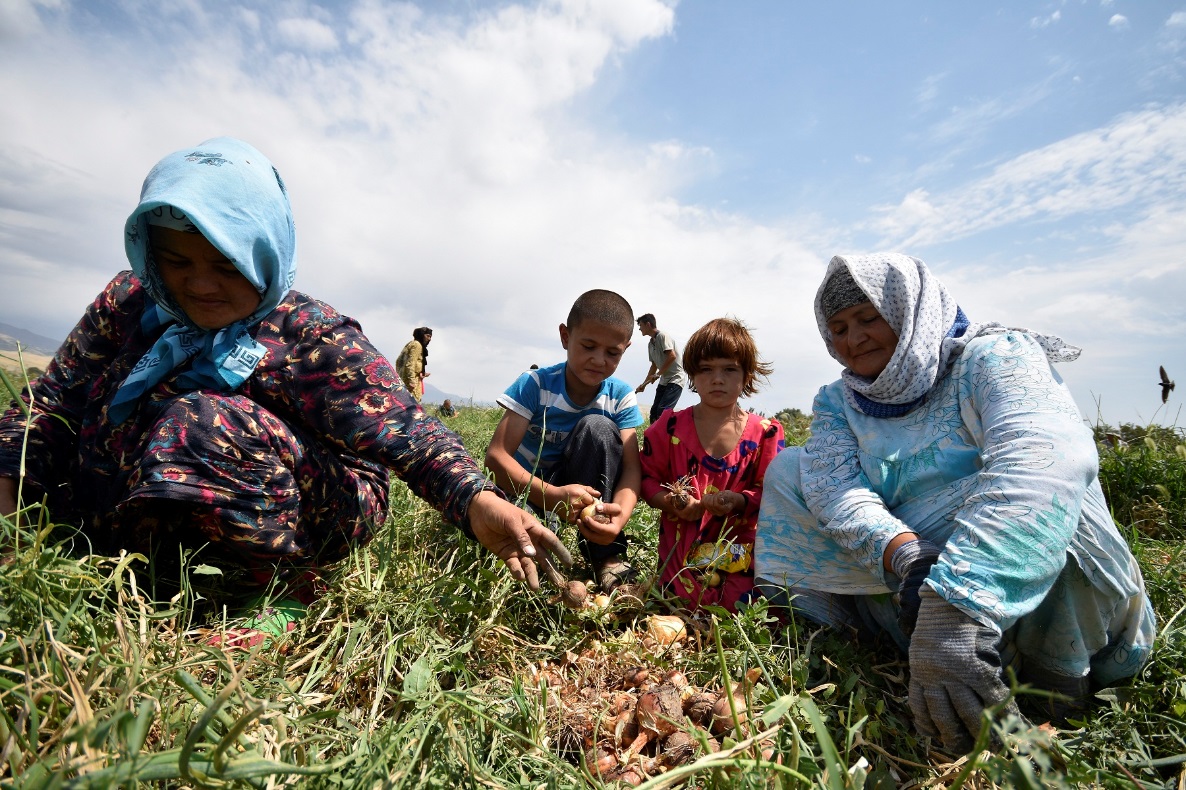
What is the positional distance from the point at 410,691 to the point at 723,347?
5.69ft

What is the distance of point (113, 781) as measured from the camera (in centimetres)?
74

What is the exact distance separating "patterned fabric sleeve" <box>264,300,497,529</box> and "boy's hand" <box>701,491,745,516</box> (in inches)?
34.8

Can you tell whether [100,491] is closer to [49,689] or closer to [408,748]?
[49,689]

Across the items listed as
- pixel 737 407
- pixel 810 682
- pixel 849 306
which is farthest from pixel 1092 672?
pixel 737 407

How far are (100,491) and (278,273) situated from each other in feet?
2.56

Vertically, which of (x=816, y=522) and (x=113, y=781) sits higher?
(x=816, y=522)

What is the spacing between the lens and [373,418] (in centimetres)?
177

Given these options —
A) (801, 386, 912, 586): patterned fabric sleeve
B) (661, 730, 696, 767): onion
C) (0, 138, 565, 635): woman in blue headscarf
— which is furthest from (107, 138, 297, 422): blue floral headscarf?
(801, 386, 912, 586): patterned fabric sleeve

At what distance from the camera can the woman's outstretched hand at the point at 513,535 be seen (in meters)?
1.60

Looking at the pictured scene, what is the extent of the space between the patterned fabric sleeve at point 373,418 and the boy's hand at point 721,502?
0.88 metres

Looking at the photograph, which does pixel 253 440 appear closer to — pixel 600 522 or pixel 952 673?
pixel 600 522

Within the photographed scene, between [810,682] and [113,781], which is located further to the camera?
[810,682]

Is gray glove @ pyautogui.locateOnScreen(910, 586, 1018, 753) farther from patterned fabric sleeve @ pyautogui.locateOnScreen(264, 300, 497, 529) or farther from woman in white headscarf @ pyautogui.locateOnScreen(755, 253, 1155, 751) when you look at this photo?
patterned fabric sleeve @ pyautogui.locateOnScreen(264, 300, 497, 529)

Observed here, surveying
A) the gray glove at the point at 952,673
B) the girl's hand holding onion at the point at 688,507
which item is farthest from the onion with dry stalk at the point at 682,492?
the gray glove at the point at 952,673
